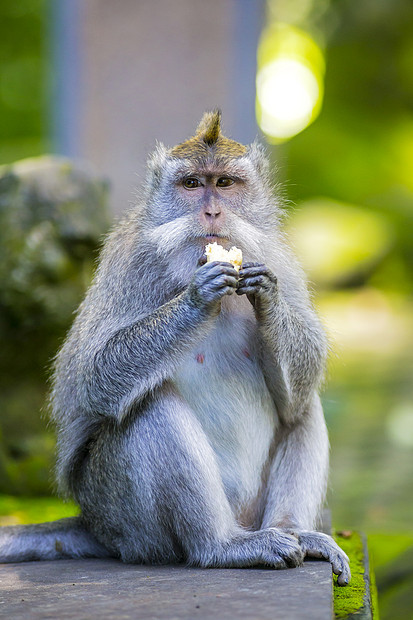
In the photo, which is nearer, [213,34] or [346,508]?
[346,508]

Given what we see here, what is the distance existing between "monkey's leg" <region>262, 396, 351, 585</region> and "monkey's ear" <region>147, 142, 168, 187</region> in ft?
6.51

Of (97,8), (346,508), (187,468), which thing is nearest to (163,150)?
(187,468)

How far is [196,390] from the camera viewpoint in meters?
5.84

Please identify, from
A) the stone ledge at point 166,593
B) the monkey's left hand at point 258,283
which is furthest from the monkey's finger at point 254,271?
the stone ledge at point 166,593

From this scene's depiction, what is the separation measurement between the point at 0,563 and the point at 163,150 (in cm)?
324

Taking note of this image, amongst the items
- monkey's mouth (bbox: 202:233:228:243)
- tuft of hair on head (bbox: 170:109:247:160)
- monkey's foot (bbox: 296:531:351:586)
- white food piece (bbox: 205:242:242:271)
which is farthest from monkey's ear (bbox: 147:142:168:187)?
monkey's foot (bbox: 296:531:351:586)

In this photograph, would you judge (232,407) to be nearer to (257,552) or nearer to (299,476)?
(299,476)

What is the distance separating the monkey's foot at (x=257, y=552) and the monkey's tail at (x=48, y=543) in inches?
43.2

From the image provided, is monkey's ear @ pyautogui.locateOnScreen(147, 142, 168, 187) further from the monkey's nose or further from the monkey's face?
the monkey's nose

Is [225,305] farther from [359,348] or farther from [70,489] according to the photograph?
[359,348]

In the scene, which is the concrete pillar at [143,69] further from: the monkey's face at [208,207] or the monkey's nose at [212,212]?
the monkey's nose at [212,212]

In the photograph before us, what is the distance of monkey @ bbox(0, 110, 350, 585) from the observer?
18.0ft

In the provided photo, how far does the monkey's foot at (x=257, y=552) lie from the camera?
527 cm

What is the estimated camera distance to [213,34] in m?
13.7
